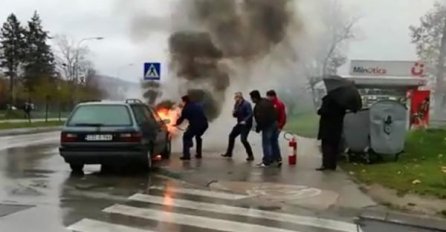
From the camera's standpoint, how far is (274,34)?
24266 millimetres

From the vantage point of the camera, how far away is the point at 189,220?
8.28 metres

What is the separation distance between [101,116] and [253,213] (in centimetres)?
559

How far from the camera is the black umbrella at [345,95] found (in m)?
13.4

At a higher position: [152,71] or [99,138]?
[152,71]

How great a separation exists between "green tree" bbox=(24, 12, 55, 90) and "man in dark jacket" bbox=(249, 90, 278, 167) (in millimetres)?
55797

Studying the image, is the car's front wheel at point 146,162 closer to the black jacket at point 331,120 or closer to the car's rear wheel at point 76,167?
the car's rear wheel at point 76,167

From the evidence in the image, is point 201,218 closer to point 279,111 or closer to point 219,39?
point 279,111

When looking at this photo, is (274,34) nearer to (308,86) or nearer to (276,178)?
(308,86)

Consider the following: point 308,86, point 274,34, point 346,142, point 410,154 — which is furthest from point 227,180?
point 308,86

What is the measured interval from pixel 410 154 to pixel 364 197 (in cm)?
625

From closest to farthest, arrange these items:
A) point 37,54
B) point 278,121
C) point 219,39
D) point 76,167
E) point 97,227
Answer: point 97,227
point 76,167
point 278,121
point 219,39
point 37,54

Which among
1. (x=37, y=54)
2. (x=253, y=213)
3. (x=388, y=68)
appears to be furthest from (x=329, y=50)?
(x=37, y=54)

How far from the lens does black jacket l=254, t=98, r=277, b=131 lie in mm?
14320

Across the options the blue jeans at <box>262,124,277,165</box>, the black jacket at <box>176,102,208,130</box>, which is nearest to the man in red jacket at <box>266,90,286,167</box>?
the blue jeans at <box>262,124,277,165</box>
